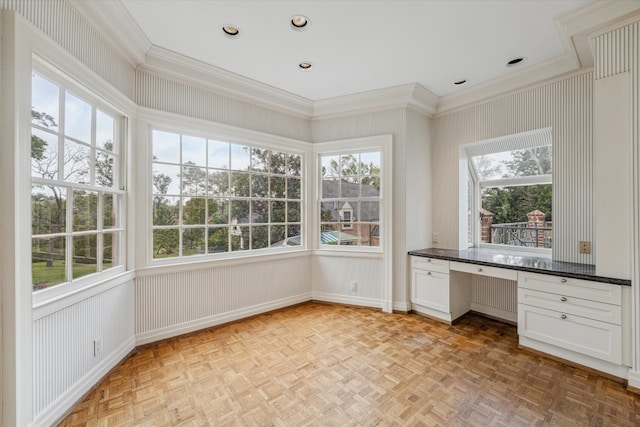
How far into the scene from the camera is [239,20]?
7.14ft

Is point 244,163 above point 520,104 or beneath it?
beneath

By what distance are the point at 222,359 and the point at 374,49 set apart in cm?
317

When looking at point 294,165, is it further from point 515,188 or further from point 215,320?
point 515,188

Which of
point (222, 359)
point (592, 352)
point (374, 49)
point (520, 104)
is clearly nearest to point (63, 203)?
point (222, 359)

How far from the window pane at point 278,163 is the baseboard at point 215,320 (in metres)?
1.75

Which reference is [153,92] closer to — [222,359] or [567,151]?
[222,359]

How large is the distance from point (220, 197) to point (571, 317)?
3.57m

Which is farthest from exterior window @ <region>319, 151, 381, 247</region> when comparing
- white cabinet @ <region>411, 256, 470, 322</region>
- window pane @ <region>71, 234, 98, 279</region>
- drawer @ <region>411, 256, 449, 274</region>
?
window pane @ <region>71, 234, 98, 279</region>

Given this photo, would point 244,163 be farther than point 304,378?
Yes

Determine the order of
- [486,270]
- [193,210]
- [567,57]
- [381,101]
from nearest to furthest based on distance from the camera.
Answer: [567,57], [486,270], [193,210], [381,101]

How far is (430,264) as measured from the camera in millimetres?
3311

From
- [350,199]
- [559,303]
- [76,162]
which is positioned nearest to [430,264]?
[559,303]

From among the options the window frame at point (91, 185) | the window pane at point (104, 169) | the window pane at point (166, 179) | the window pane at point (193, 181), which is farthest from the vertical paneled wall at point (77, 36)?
the window pane at point (193, 181)

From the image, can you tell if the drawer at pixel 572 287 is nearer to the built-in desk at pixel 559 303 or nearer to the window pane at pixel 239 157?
the built-in desk at pixel 559 303
